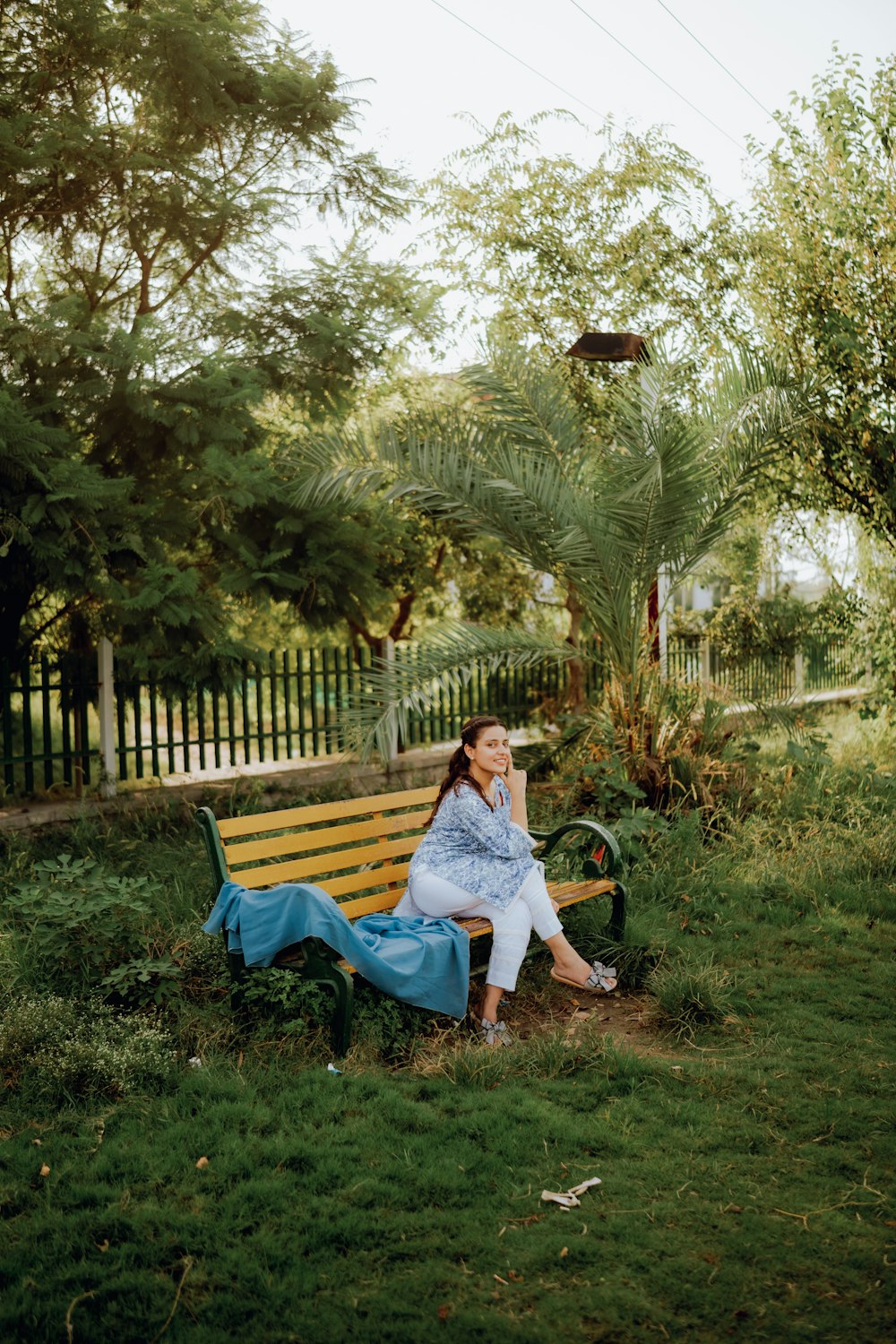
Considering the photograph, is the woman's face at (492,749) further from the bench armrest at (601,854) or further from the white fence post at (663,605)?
the white fence post at (663,605)

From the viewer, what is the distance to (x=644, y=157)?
1295cm

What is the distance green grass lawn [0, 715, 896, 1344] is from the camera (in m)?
2.83

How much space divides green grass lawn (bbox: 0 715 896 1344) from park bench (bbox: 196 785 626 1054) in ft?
1.03

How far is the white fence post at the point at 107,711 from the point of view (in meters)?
8.70

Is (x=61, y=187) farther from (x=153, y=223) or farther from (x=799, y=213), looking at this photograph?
(x=799, y=213)

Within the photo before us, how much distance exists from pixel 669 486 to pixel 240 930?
4.85m

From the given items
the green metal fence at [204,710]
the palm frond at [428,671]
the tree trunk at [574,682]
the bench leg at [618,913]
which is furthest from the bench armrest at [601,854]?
the tree trunk at [574,682]

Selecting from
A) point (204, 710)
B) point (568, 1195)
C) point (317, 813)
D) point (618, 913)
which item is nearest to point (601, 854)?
point (618, 913)

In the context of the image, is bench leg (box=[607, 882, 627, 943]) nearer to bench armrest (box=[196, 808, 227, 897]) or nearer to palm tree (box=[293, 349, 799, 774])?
bench armrest (box=[196, 808, 227, 897])

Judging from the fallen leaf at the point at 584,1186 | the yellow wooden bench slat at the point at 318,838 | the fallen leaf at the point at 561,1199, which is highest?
the yellow wooden bench slat at the point at 318,838

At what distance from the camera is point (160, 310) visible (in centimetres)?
940

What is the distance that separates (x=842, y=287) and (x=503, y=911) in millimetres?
7123

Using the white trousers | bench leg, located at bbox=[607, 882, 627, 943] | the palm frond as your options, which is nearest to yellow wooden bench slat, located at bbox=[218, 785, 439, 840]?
the white trousers

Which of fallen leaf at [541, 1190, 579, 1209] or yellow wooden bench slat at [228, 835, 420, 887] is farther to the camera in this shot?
yellow wooden bench slat at [228, 835, 420, 887]
